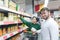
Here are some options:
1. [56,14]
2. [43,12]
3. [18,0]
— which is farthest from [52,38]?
[56,14]

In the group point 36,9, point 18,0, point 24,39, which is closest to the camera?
point 24,39

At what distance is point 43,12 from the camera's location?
3.05 m

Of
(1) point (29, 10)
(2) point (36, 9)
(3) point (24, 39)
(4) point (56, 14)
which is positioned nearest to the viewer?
(3) point (24, 39)

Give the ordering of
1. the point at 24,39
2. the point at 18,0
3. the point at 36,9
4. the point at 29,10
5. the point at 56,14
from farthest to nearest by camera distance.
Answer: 1. the point at 36,9
2. the point at 29,10
3. the point at 56,14
4. the point at 18,0
5. the point at 24,39

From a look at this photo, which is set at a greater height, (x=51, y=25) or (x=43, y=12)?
(x=43, y=12)

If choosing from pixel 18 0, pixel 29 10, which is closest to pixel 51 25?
pixel 18 0

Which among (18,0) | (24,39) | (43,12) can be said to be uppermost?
(18,0)

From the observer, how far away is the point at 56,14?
24.6 feet

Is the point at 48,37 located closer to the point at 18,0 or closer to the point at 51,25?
the point at 51,25

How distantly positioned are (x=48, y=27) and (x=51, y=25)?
7 centimetres

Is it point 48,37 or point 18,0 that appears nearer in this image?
point 48,37

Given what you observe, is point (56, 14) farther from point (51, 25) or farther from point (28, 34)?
point (51, 25)

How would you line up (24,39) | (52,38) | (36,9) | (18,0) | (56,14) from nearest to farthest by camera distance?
(52,38) → (24,39) → (18,0) → (56,14) → (36,9)

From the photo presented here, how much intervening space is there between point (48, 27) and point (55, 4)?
5.98 metres
